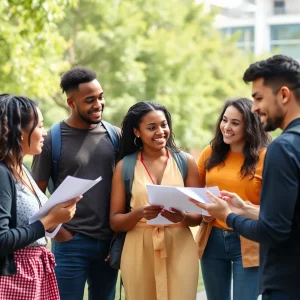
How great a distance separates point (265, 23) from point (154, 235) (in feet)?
224

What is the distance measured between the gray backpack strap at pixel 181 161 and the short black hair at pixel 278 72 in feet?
5.05

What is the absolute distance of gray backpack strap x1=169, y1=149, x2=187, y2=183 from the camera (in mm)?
5156

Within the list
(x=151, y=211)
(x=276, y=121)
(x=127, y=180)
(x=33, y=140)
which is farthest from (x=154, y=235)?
(x=276, y=121)

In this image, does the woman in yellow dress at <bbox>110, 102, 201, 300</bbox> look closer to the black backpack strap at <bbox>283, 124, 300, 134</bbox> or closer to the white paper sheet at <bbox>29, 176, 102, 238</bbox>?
the white paper sheet at <bbox>29, 176, 102, 238</bbox>

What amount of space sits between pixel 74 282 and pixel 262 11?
69.0m

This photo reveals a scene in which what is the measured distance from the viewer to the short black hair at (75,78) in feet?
17.5

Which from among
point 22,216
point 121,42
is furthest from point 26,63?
point 121,42

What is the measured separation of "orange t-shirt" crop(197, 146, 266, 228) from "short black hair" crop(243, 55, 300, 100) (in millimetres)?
1576

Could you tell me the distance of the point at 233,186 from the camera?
17.1 ft

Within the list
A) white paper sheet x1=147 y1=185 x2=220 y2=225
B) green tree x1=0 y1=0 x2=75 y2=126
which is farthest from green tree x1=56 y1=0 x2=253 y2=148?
white paper sheet x1=147 y1=185 x2=220 y2=225

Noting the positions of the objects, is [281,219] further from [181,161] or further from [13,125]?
[181,161]

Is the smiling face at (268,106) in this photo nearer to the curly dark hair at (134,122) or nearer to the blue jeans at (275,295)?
the blue jeans at (275,295)

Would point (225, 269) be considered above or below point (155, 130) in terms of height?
below

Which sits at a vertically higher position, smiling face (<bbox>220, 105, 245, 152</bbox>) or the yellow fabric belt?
smiling face (<bbox>220, 105, 245, 152</bbox>)
